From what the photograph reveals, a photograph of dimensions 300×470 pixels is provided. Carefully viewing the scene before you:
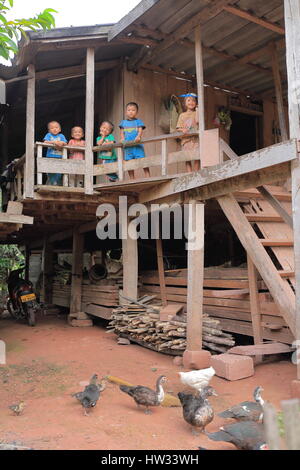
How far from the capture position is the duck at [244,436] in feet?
11.0

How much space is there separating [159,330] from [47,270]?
694 centimetres

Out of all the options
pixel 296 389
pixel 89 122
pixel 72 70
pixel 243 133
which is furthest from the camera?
pixel 243 133

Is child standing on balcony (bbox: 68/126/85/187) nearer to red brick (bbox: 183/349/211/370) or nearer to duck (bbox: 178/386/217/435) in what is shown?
red brick (bbox: 183/349/211/370)

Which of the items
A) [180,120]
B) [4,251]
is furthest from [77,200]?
[4,251]

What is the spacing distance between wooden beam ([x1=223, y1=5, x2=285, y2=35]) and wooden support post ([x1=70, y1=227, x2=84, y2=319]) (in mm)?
6662

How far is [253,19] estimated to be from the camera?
658cm

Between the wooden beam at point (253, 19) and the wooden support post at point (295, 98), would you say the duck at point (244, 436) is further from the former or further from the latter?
the wooden beam at point (253, 19)

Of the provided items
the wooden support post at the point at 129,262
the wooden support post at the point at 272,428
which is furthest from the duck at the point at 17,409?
the wooden support post at the point at 129,262

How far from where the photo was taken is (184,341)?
6.82 meters

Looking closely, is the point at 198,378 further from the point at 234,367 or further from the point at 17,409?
the point at 17,409

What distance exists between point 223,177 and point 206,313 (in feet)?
9.67

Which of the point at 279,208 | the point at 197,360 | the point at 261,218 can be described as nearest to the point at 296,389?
the point at 197,360

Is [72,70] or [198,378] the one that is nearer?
[198,378]
